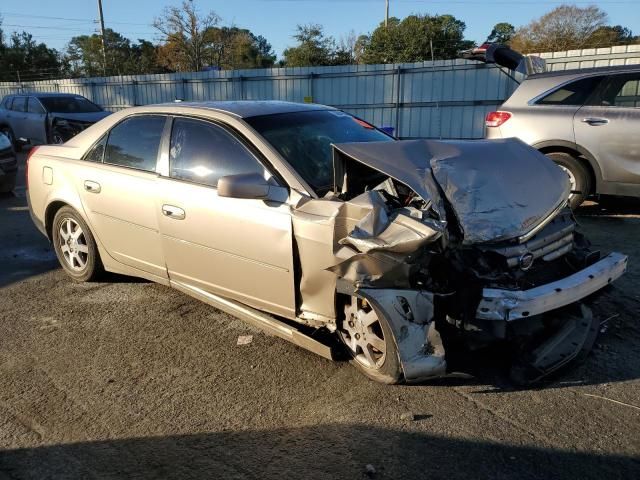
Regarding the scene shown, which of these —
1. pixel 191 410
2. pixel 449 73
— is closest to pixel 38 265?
pixel 191 410

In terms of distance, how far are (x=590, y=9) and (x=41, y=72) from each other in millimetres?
49551

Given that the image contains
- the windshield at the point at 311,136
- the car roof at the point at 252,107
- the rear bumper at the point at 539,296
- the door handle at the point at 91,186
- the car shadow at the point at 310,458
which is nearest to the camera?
the car shadow at the point at 310,458

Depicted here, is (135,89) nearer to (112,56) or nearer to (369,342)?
(369,342)

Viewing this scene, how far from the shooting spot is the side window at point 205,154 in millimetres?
3592

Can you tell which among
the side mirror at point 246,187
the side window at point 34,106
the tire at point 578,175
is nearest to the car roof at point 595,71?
the tire at point 578,175

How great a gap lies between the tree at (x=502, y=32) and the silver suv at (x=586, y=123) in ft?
175

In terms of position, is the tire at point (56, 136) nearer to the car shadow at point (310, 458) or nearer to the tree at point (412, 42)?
the car shadow at point (310, 458)

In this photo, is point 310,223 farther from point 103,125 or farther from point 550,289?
point 103,125

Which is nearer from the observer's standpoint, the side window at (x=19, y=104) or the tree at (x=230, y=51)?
the side window at (x=19, y=104)

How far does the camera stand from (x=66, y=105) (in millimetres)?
15156

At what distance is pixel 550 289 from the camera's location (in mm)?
2912

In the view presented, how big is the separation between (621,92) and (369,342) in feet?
16.9

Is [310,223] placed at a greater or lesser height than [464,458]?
greater

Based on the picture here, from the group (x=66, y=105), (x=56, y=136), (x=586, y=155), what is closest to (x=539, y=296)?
(x=586, y=155)
